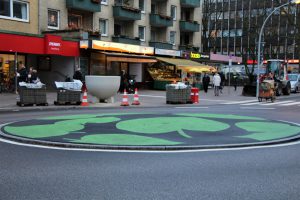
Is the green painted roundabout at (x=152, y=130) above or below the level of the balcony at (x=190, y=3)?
below

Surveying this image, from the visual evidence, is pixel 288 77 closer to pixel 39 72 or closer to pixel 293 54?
pixel 39 72

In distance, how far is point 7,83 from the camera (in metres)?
27.6

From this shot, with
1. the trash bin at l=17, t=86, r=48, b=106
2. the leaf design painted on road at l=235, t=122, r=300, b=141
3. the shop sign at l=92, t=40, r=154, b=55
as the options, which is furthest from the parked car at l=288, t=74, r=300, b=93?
the leaf design painted on road at l=235, t=122, r=300, b=141

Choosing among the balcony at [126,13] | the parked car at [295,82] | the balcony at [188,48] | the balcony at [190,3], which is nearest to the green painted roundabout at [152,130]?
the balcony at [126,13]

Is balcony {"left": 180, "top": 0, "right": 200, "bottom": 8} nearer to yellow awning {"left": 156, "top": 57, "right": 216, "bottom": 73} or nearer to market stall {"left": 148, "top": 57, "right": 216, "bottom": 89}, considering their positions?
market stall {"left": 148, "top": 57, "right": 216, "bottom": 89}

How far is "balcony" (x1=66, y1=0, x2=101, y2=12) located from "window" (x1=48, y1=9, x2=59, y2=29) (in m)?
1.29

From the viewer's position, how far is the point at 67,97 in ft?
66.6

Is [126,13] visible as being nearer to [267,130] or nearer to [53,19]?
[53,19]

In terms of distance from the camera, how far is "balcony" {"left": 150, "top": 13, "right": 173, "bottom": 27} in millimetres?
43469

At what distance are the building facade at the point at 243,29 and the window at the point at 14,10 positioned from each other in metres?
33.0

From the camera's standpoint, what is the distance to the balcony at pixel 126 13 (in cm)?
3844

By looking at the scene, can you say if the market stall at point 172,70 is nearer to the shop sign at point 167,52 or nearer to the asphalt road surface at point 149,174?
the shop sign at point 167,52

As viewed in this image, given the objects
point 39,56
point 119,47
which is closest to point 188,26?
point 119,47

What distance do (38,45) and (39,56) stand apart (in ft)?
14.6
